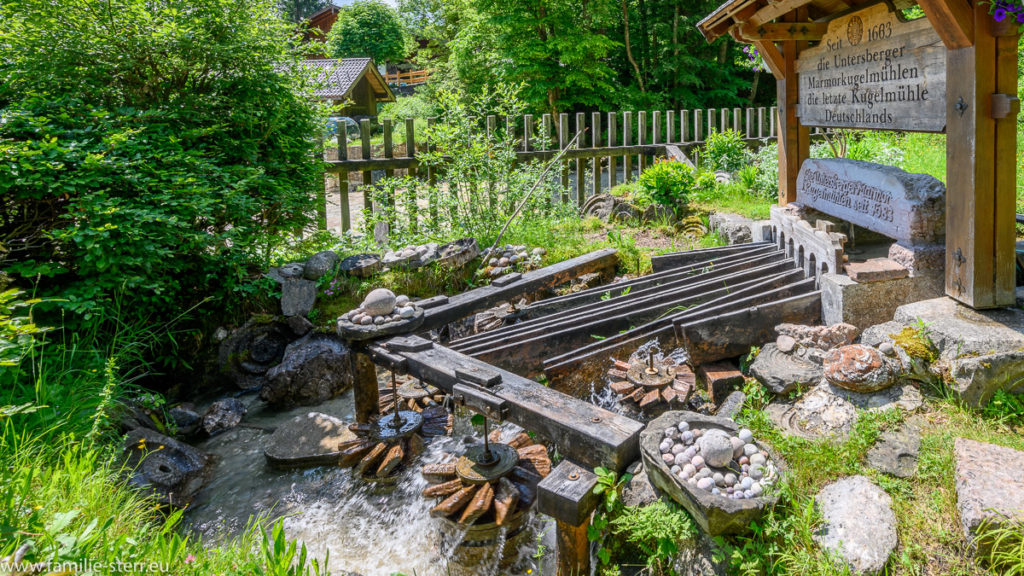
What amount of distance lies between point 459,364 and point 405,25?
1453 inches

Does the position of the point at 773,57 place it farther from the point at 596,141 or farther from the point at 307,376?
the point at 307,376

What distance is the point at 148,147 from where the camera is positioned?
483cm

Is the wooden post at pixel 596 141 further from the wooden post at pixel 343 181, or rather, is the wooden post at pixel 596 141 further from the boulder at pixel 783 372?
the boulder at pixel 783 372

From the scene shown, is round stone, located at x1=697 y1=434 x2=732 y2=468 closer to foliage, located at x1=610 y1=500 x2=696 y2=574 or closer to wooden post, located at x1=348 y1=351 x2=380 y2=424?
foliage, located at x1=610 y1=500 x2=696 y2=574

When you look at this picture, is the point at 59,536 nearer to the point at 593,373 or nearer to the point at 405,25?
the point at 593,373

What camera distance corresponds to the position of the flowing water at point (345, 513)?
3.23 meters

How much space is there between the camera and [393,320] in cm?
395

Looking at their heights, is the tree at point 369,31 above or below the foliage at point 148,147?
above

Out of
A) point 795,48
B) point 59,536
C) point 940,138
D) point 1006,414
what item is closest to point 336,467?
point 59,536

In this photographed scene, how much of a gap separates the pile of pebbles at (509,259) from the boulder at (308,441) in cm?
212

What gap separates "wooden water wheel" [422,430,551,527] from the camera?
3.25 m

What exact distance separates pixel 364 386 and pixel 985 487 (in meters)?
3.30

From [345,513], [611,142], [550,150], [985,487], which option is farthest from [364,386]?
[611,142]

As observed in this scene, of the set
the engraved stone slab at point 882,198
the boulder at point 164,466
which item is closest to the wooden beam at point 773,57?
the engraved stone slab at point 882,198
